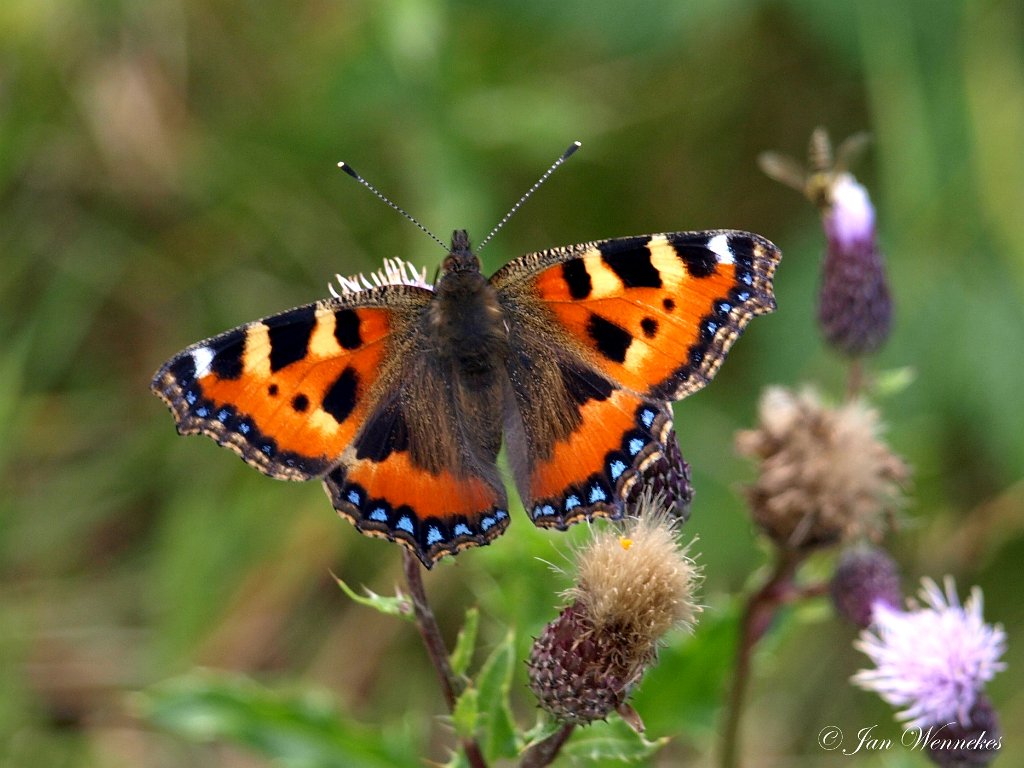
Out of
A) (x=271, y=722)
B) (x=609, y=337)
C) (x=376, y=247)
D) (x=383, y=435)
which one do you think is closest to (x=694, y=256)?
(x=609, y=337)

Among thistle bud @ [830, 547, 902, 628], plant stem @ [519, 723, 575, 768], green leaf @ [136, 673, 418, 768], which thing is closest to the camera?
plant stem @ [519, 723, 575, 768]

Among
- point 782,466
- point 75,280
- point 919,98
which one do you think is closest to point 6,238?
point 75,280

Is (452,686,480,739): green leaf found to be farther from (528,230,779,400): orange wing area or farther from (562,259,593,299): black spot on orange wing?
(562,259,593,299): black spot on orange wing

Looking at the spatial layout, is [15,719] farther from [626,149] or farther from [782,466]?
[626,149]

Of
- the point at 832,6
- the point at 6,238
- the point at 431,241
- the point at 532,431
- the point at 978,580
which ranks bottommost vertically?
the point at 532,431

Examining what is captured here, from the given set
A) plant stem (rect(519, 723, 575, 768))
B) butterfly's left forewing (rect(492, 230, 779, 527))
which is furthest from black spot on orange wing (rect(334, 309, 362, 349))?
plant stem (rect(519, 723, 575, 768))
